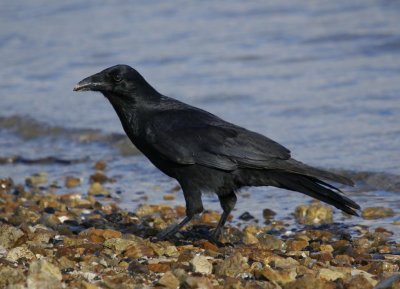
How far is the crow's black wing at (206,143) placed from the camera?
20.5 feet

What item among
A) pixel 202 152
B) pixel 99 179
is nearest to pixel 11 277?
pixel 202 152

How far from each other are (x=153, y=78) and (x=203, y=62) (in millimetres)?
1021

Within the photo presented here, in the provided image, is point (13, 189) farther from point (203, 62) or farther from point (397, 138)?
point (203, 62)

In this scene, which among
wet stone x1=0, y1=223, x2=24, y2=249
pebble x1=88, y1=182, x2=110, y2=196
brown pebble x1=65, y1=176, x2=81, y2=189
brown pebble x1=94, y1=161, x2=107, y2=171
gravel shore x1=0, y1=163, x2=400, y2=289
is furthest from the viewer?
brown pebble x1=94, y1=161, x2=107, y2=171

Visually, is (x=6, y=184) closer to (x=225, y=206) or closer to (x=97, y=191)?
(x=97, y=191)

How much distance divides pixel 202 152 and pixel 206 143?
7cm

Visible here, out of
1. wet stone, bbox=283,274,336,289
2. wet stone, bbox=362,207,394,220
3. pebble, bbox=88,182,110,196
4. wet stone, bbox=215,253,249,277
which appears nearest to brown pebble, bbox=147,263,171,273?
wet stone, bbox=215,253,249,277

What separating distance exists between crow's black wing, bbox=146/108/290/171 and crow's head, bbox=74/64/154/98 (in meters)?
0.30

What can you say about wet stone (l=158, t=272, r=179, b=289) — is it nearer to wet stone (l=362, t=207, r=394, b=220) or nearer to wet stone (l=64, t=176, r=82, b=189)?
wet stone (l=362, t=207, r=394, b=220)

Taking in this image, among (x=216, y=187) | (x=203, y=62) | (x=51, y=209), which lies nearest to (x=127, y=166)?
(x=51, y=209)

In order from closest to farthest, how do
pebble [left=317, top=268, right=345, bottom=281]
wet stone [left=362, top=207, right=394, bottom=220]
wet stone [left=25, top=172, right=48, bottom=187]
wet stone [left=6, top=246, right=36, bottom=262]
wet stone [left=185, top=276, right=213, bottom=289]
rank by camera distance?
wet stone [left=185, top=276, right=213, bottom=289] → pebble [left=317, top=268, right=345, bottom=281] → wet stone [left=6, top=246, right=36, bottom=262] → wet stone [left=362, top=207, right=394, bottom=220] → wet stone [left=25, top=172, right=48, bottom=187]

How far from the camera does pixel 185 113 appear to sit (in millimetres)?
6492

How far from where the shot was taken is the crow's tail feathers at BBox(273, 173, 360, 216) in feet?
20.1

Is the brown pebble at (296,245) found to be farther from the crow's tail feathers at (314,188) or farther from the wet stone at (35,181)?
the wet stone at (35,181)
